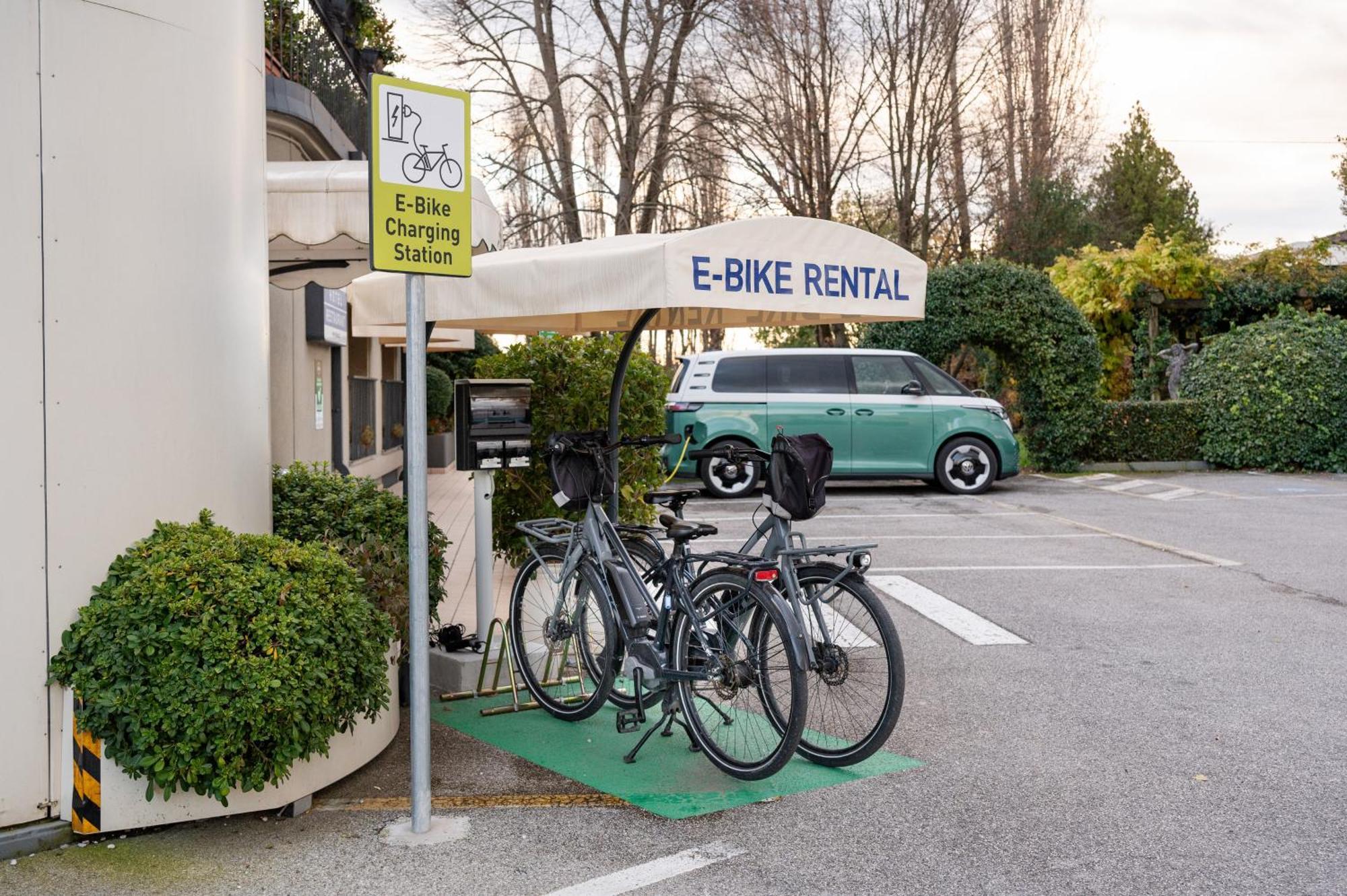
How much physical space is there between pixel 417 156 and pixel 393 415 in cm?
1617

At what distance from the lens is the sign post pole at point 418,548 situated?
4121 mm

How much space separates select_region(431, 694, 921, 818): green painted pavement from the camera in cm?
453

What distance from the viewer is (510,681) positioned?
6164 millimetres

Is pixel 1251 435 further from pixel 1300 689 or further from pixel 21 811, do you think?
pixel 21 811

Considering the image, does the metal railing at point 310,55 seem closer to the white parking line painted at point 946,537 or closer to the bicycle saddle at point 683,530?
the white parking line painted at point 946,537

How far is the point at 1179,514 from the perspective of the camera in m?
13.5

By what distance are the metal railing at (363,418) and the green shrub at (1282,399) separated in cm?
1286

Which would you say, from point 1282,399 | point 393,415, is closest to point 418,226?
point 393,415

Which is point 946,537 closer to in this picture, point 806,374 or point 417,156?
point 806,374

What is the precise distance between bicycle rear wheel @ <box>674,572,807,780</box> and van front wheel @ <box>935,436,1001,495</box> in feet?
36.8

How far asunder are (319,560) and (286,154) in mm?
7030

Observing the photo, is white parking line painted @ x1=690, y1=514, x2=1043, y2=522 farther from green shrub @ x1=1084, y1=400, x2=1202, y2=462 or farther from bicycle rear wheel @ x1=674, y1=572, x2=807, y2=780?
bicycle rear wheel @ x1=674, y1=572, x2=807, y2=780

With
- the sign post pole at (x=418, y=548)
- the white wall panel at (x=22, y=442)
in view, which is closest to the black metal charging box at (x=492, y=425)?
the sign post pole at (x=418, y=548)

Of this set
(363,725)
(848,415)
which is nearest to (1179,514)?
(848,415)
